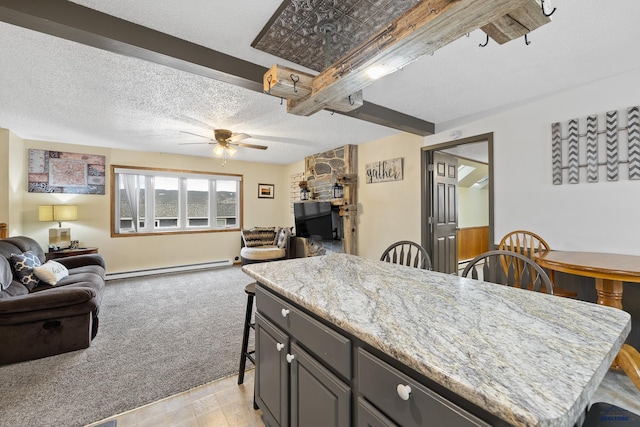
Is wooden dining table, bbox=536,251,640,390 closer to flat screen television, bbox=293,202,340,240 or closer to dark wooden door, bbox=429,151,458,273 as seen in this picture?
dark wooden door, bbox=429,151,458,273

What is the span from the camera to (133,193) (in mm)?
5348

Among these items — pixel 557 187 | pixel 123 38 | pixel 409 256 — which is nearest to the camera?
pixel 123 38

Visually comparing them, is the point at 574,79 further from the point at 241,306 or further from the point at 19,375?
the point at 19,375

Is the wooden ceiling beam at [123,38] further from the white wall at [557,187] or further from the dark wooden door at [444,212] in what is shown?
the dark wooden door at [444,212]

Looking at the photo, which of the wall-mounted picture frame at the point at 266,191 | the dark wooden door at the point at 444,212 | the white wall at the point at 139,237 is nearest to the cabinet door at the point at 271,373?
the dark wooden door at the point at 444,212

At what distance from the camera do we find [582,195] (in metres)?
2.64

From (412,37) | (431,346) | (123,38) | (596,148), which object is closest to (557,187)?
(596,148)

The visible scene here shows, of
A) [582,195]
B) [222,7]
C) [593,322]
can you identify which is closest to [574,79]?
[582,195]

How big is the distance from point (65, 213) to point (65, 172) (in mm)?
828

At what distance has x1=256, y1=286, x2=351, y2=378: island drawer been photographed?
1000mm

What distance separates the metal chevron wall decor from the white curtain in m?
6.55

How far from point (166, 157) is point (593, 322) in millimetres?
6417

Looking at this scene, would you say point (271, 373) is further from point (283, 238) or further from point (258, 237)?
point (258, 237)

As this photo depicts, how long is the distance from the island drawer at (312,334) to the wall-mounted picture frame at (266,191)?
547 cm
